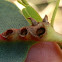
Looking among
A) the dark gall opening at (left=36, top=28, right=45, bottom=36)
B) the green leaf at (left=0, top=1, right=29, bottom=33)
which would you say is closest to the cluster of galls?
the dark gall opening at (left=36, top=28, right=45, bottom=36)

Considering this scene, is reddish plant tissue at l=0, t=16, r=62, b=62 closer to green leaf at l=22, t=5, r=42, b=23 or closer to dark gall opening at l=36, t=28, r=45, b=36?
dark gall opening at l=36, t=28, r=45, b=36

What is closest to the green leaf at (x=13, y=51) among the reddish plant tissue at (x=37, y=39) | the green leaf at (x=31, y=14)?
the reddish plant tissue at (x=37, y=39)

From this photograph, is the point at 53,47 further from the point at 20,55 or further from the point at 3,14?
the point at 3,14

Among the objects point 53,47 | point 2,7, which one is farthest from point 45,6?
point 53,47

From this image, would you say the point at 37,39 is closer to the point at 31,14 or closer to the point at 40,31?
the point at 40,31

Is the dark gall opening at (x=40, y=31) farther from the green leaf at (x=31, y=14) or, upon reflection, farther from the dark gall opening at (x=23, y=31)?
the green leaf at (x=31, y=14)

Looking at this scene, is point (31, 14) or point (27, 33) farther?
point (31, 14)

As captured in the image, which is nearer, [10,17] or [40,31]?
[40,31]

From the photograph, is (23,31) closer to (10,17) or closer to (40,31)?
(40,31)

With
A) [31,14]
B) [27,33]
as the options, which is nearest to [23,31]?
[27,33]
